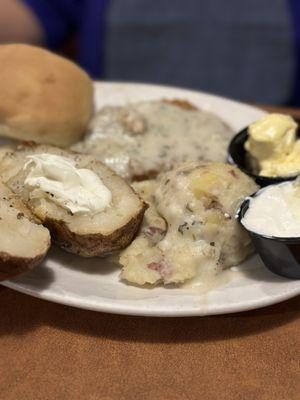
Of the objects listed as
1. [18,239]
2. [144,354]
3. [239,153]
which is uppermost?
[18,239]

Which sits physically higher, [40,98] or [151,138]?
[40,98]

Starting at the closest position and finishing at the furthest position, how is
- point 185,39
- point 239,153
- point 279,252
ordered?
point 279,252 → point 239,153 → point 185,39

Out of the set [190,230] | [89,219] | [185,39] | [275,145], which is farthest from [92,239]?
[185,39]

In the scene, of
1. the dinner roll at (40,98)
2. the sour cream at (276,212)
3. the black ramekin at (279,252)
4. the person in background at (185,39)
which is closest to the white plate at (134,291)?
the black ramekin at (279,252)

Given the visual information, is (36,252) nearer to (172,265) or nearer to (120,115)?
(172,265)

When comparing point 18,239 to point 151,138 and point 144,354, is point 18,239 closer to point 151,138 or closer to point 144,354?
point 144,354

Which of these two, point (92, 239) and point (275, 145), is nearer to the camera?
point (92, 239)

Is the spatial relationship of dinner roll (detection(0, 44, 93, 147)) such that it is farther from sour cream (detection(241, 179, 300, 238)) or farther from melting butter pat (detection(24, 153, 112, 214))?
sour cream (detection(241, 179, 300, 238))

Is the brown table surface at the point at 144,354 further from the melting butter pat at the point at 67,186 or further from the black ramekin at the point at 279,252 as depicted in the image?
the melting butter pat at the point at 67,186
